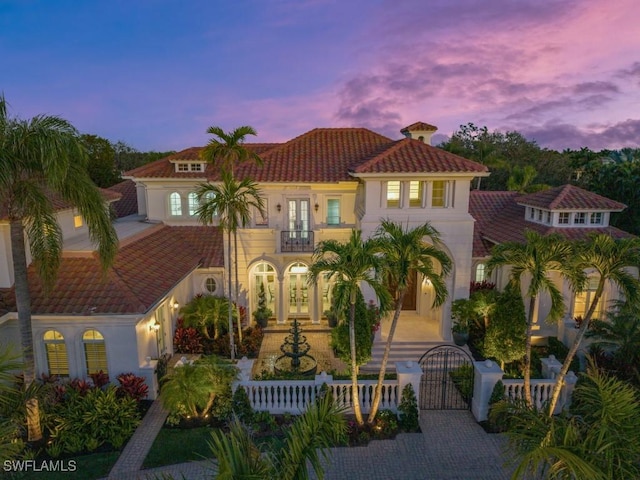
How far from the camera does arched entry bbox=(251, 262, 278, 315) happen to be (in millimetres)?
20828

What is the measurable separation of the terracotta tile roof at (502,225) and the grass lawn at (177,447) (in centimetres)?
1475

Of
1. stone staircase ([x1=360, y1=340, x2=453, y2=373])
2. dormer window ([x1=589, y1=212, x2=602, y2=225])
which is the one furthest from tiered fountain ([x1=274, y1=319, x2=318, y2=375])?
dormer window ([x1=589, y1=212, x2=602, y2=225])

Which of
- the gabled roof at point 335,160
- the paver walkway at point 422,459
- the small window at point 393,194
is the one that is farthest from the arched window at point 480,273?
the paver walkway at point 422,459

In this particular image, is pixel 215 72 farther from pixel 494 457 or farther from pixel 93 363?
pixel 494 457

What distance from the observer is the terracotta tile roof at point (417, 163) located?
16781 millimetres

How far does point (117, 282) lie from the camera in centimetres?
1404

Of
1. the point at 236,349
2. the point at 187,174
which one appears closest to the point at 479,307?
the point at 236,349

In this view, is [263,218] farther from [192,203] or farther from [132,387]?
[132,387]

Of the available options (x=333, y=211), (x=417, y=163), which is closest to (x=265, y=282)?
(x=333, y=211)

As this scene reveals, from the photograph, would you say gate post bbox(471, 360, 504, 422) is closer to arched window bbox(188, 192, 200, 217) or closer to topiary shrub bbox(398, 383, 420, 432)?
topiary shrub bbox(398, 383, 420, 432)

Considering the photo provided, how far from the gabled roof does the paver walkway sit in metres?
9.72

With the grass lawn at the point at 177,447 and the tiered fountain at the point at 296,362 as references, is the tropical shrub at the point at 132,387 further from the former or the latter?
the tiered fountain at the point at 296,362

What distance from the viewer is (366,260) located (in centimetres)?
1053

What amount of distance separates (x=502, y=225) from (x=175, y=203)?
18.0 metres
